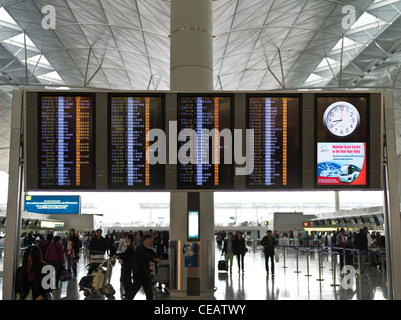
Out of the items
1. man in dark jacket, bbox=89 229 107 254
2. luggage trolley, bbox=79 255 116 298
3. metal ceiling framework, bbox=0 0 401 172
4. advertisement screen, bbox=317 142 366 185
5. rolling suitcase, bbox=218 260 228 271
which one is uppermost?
metal ceiling framework, bbox=0 0 401 172

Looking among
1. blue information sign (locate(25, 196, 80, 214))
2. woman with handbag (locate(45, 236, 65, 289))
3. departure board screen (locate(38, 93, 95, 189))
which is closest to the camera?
departure board screen (locate(38, 93, 95, 189))

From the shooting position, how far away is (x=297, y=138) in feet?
30.8

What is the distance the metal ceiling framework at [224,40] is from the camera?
26250 mm

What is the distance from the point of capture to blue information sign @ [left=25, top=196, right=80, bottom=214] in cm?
4103

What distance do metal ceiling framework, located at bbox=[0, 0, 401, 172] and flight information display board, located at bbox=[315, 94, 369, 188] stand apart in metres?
16.5

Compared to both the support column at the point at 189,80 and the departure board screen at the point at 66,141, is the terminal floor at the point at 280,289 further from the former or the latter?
the departure board screen at the point at 66,141

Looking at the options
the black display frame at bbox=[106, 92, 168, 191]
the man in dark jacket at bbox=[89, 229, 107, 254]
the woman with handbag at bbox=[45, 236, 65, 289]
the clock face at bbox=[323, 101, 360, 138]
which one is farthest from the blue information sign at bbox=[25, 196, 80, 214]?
the clock face at bbox=[323, 101, 360, 138]

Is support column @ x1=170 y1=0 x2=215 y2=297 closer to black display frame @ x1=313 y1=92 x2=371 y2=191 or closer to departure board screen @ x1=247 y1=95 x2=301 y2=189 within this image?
departure board screen @ x1=247 y1=95 x2=301 y2=189

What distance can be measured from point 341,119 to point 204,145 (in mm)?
2680

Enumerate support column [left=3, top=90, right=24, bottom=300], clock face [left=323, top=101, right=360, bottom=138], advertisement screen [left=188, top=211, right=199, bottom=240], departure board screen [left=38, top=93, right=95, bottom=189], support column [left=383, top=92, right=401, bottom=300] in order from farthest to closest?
advertisement screen [left=188, top=211, right=199, bottom=240], clock face [left=323, top=101, right=360, bottom=138], departure board screen [left=38, top=93, right=95, bottom=189], support column [left=383, top=92, right=401, bottom=300], support column [left=3, top=90, right=24, bottom=300]

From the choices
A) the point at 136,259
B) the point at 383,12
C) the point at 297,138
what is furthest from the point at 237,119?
the point at 383,12

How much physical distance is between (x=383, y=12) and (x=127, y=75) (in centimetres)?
1974

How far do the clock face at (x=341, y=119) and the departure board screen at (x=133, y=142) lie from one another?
3.21 metres

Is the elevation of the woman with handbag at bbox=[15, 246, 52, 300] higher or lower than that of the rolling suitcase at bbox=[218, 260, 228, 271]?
higher
